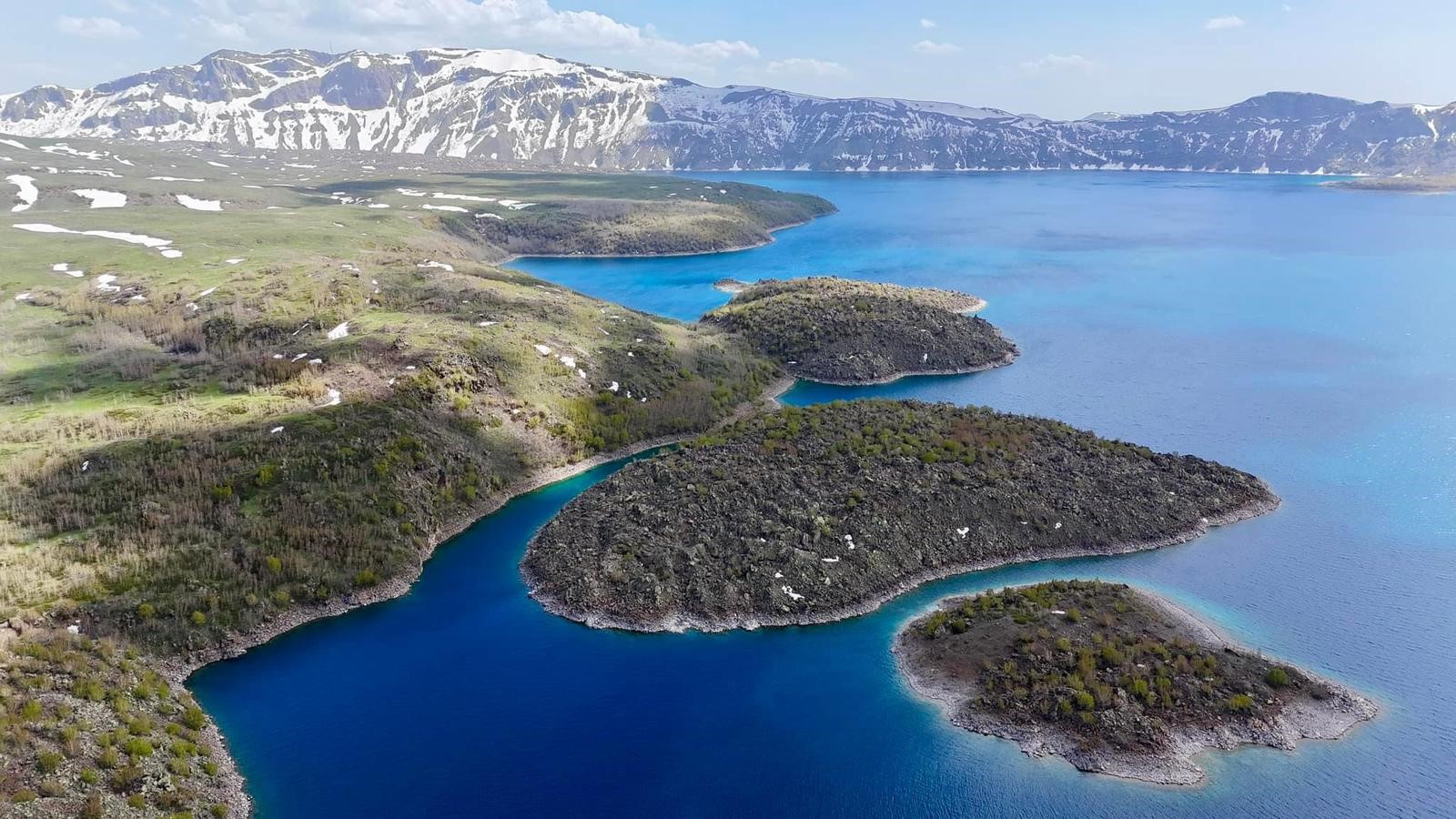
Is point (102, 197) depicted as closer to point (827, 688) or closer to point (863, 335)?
point (863, 335)

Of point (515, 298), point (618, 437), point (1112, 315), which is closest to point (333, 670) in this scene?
point (618, 437)

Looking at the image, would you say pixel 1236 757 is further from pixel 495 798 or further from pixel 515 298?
pixel 515 298

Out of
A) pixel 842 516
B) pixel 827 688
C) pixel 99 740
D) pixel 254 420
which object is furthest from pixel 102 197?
pixel 827 688

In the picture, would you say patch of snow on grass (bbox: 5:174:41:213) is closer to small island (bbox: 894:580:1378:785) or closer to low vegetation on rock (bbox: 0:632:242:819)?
low vegetation on rock (bbox: 0:632:242:819)

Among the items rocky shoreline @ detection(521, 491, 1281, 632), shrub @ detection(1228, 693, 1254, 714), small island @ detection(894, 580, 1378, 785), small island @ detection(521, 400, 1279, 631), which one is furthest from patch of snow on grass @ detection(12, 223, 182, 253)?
shrub @ detection(1228, 693, 1254, 714)

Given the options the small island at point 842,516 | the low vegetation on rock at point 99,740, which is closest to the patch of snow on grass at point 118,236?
the low vegetation on rock at point 99,740

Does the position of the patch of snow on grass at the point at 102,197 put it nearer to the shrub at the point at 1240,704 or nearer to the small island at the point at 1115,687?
the small island at the point at 1115,687
